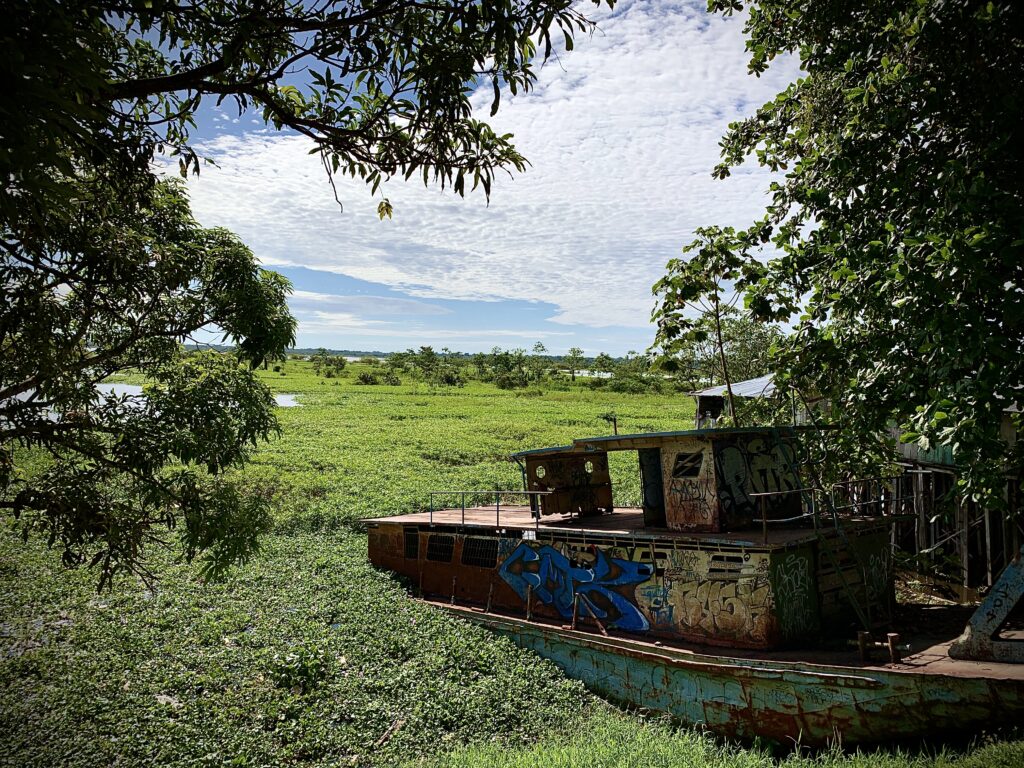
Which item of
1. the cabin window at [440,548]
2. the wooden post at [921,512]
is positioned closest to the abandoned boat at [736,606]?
the cabin window at [440,548]

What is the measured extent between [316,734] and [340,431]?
100 ft

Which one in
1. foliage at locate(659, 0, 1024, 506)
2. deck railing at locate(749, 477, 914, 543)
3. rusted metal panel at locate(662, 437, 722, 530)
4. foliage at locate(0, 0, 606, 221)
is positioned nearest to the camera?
foliage at locate(0, 0, 606, 221)

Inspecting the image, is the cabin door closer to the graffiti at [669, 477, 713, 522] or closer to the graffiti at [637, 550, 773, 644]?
the graffiti at [669, 477, 713, 522]

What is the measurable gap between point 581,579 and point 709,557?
105 inches

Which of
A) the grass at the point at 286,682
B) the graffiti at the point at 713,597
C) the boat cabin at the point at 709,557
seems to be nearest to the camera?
the grass at the point at 286,682

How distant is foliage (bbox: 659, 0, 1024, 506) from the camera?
542 centimetres

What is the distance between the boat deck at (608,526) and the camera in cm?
940

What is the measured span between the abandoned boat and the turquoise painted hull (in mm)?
18

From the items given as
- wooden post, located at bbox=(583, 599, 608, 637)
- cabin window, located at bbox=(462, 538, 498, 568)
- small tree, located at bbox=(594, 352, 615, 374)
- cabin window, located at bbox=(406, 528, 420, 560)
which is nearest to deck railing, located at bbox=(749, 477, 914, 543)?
wooden post, located at bbox=(583, 599, 608, 637)

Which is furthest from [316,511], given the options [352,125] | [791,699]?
[352,125]

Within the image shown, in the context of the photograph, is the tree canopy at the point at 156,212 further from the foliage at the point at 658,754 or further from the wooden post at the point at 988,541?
the wooden post at the point at 988,541

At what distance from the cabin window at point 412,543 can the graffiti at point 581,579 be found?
2817 mm

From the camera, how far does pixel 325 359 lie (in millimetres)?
98625

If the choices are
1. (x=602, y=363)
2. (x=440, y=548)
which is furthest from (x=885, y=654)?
(x=602, y=363)
